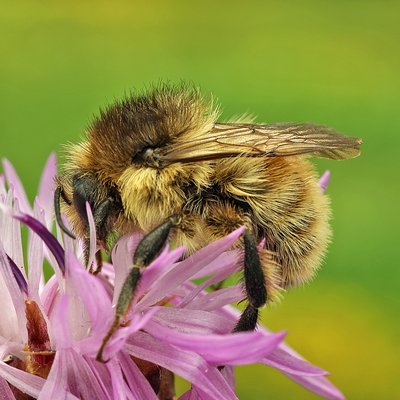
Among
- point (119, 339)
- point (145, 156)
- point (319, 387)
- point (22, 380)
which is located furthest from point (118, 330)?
point (319, 387)

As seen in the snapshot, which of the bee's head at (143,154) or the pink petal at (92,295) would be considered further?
the bee's head at (143,154)

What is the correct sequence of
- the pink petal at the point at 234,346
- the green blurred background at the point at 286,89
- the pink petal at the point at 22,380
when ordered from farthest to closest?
the green blurred background at the point at 286,89, the pink petal at the point at 22,380, the pink petal at the point at 234,346

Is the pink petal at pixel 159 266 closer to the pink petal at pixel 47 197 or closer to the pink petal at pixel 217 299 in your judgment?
the pink petal at pixel 217 299

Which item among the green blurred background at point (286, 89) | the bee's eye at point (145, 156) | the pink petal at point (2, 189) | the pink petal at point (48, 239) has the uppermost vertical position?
the bee's eye at point (145, 156)

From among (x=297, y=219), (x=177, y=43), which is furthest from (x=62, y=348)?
(x=177, y=43)

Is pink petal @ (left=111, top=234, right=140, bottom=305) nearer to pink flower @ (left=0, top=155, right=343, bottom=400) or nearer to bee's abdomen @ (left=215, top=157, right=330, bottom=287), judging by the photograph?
pink flower @ (left=0, top=155, right=343, bottom=400)

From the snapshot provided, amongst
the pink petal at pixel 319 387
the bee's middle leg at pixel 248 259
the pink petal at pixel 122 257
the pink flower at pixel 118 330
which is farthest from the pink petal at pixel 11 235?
the pink petal at pixel 319 387

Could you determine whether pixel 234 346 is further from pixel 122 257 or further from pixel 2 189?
pixel 2 189
